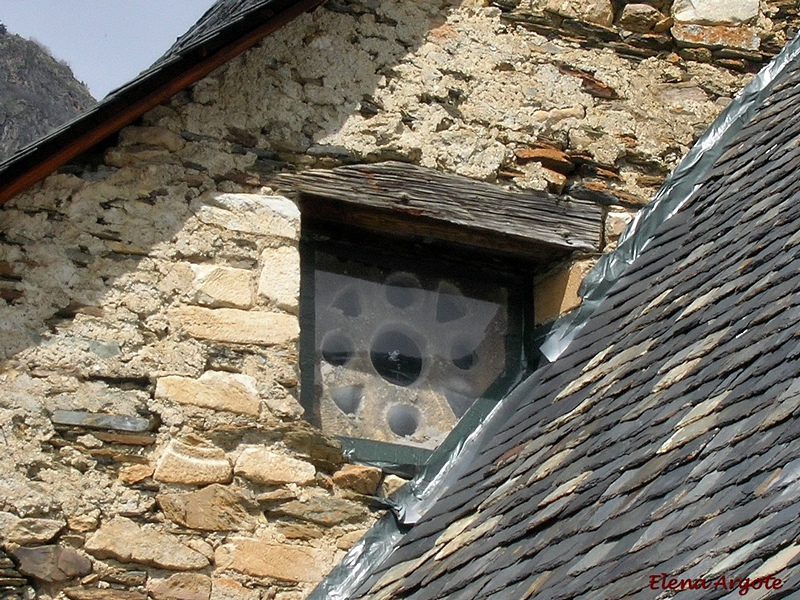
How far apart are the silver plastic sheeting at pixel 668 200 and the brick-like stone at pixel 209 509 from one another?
1117mm

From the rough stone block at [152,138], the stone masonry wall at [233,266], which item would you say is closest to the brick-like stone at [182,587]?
the stone masonry wall at [233,266]

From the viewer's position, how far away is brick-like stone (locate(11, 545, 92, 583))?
363 cm

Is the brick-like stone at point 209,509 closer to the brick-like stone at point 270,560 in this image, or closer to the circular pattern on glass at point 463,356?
the brick-like stone at point 270,560

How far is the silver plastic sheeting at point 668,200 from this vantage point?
441cm

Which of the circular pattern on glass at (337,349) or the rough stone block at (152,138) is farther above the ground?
the rough stone block at (152,138)

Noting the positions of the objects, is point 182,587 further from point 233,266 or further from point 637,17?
point 637,17

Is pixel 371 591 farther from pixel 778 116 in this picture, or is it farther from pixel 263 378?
pixel 778 116

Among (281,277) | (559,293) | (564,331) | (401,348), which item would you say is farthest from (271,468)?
(559,293)

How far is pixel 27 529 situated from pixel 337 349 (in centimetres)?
122

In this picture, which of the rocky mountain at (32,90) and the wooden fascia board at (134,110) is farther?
the rocky mountain at (32,90)

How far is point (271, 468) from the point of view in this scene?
3955mm

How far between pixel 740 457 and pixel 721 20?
2744mm

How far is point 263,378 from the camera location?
406 centimetres
